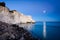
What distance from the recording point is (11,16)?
16.0 feet

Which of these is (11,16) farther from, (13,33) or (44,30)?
→ (44,30)

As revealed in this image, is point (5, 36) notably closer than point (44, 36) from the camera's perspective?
Yes

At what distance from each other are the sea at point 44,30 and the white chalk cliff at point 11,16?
0.21 metres

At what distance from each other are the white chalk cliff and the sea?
209mm

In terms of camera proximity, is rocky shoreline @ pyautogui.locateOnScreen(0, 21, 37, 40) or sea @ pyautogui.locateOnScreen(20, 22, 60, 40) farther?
sea @ pyautogui.locateOnScreen(20, 22, 60, 40)

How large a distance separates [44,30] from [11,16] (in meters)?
1.24

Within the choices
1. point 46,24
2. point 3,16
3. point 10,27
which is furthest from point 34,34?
point 3,16

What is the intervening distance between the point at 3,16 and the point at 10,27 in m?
0.45

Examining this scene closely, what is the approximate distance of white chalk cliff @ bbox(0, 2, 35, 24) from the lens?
4844 millimetres

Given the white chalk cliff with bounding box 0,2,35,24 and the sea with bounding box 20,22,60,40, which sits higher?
the white chalk cliff with bounding box 0,2,35,24

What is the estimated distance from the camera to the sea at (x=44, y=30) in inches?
197

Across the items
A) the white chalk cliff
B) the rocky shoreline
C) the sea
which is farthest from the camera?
the sea

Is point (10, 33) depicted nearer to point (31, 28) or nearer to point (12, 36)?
point (12, 36)

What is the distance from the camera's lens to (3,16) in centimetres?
482
